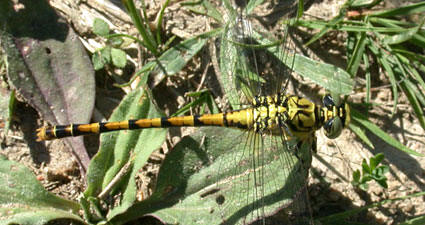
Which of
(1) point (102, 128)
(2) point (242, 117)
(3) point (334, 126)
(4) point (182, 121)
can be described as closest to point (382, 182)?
(3) point (334, 126)

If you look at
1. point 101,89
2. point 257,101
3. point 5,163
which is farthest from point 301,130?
point 5,163

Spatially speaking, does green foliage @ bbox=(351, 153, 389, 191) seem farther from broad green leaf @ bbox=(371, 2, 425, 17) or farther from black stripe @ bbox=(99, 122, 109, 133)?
black stripe @ bbox=(99, 122, 109, 133)

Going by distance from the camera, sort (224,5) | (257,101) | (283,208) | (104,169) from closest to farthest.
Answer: (283,208), (104,169), (257,101), (224,5)

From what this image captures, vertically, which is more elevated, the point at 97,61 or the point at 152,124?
the point at 97,61

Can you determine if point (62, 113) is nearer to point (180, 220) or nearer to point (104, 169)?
point (104, 169)


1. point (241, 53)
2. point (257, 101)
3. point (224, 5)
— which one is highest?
point (224, 5)

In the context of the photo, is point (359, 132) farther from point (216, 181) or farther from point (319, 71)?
point (216, 181)
